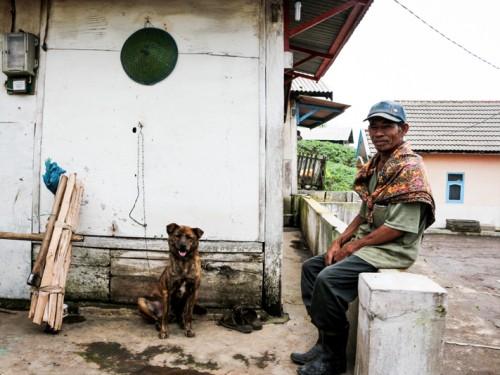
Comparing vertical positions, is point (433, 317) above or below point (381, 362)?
above

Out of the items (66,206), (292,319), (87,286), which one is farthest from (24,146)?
(292,319)

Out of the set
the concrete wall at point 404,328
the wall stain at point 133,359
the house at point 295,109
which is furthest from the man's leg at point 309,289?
the house at point 295,109

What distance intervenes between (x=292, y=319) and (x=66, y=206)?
2.68 metres

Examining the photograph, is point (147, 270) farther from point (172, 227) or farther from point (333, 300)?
point (333, 300)

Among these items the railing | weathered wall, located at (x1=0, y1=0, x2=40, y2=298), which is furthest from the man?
the railing

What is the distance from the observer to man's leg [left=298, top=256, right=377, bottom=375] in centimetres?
340

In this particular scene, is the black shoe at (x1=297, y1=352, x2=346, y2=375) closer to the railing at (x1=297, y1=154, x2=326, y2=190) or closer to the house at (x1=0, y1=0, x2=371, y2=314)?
the house at (x1=0, y1=0, x2=371, y2=314)

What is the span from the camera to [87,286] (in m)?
5.11

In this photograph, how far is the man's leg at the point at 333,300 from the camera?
3.40 metres

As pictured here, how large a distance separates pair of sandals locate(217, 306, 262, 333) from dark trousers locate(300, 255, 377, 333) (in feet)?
4.16

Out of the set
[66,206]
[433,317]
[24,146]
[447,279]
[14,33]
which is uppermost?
[14,33]

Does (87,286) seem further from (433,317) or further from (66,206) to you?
(433,317)

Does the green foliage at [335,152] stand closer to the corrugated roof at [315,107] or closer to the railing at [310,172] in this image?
the railing at [310,172]

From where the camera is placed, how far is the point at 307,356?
12.6 feet
